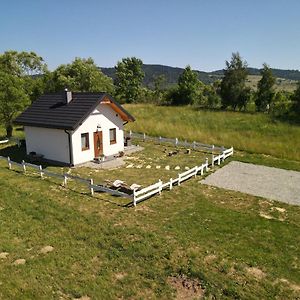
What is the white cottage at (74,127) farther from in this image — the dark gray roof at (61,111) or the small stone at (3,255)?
the small stone at (3,255)

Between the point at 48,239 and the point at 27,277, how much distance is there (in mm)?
2240

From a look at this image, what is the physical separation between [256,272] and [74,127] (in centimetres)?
1412

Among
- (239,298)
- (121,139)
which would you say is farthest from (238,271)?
(121,139)

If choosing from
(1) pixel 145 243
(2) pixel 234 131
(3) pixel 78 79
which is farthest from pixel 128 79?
(1) pixel 145 243

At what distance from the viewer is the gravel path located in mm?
16188

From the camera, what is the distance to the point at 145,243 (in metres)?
11.2

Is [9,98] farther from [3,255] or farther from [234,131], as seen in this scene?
[3,255]

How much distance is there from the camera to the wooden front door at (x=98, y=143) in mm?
22525

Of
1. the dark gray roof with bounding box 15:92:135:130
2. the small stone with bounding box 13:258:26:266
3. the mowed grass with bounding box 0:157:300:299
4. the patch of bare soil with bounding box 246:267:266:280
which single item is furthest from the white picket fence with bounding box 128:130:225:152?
the small stone with bounding box 13:258:26:266

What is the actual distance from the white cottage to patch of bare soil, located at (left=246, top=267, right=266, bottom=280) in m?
13.9

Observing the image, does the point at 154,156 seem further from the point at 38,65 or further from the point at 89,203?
the point at 38,65

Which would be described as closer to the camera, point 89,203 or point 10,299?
point 10,299

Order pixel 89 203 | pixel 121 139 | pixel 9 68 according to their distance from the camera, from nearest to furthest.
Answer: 1. pixel 89 203
2. pixel 121 139
3. pixel 9 68

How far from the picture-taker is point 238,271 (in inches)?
376
